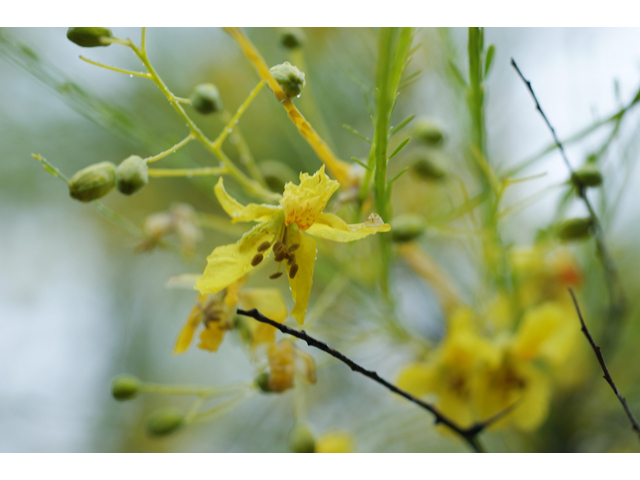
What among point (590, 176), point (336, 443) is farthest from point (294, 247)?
point (336, 443)

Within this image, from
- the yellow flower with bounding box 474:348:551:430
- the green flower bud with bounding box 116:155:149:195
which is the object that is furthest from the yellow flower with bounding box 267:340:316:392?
the yellow flower with bounding box 474:348:551:430

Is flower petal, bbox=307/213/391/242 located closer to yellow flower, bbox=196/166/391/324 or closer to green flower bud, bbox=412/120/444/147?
yellow flower, bbox=196/166/391/324

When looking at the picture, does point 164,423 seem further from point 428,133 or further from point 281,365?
point 428,133

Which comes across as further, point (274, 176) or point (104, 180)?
point (274, 176)
